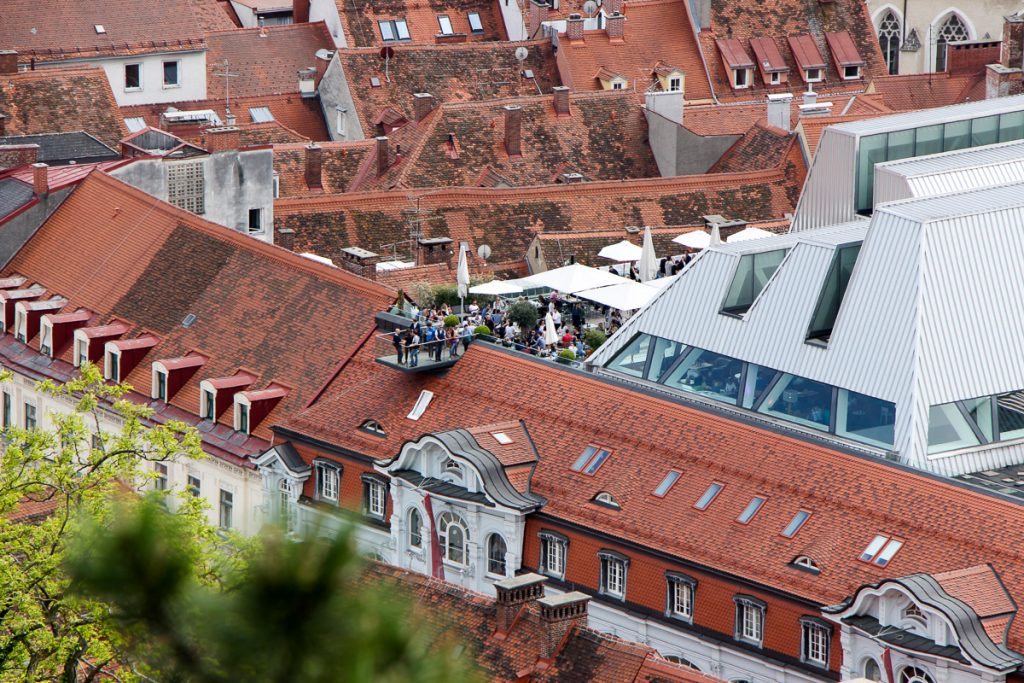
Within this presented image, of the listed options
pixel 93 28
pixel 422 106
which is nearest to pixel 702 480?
pixel 422 106

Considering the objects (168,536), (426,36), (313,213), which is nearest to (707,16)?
(426,36)

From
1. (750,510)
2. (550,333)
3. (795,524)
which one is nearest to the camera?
(795,524)

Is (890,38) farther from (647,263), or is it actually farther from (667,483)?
(667,483)

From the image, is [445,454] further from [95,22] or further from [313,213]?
[95,22]

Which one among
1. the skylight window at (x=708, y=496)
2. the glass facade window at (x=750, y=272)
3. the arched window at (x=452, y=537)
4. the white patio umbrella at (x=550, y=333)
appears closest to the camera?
the skylight window at (x=708, y=496)

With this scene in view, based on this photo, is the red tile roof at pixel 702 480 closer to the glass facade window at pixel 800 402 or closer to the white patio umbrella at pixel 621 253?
the glass facade window at pixel 800 402

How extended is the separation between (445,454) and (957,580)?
693 inches

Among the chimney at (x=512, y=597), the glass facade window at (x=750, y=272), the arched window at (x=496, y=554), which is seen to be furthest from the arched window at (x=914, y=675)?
the glass facade window at (x=750, y=272)

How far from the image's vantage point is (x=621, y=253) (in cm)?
8950

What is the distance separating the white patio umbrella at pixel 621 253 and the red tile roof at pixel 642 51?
124ft

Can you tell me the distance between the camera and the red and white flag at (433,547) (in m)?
62.8

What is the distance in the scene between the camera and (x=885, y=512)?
177 feet

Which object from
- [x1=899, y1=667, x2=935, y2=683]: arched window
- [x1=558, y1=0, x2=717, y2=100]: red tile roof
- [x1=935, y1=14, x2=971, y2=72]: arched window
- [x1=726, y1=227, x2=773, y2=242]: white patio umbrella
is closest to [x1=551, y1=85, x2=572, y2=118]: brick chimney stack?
[x1=558, y1=0, x2=717, y2=100]: red tile roof

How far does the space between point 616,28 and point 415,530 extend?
71.3 meters
